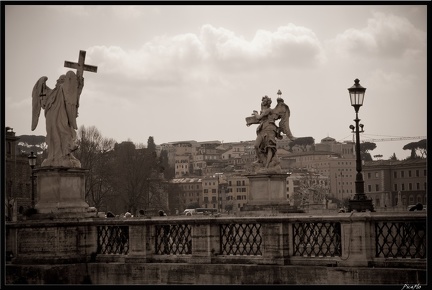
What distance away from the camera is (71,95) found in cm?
2234

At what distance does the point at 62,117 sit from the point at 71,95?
558 mm

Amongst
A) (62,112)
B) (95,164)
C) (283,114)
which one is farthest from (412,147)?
(62,112)

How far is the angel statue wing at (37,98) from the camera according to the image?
22609mm

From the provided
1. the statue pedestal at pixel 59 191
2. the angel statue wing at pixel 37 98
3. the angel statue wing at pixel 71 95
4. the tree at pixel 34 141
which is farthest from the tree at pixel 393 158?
the statue pedestal at pixel 59 191

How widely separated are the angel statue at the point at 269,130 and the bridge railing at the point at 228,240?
5395 mm

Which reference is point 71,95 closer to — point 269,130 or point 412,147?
point 269,130

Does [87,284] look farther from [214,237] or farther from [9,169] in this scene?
[9,169]

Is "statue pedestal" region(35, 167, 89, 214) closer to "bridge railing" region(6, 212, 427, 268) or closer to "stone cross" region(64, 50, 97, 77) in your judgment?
"bridge railing" region(6, 212, 427, 268)

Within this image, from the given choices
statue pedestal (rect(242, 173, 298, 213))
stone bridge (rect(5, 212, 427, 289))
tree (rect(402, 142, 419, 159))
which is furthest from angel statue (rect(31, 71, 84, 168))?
tree (rect(402, 142, 419, 159))

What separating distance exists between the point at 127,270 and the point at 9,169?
67673mm

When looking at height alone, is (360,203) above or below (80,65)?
below

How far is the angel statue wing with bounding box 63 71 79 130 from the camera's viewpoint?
22297mm

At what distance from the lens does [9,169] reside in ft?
284
